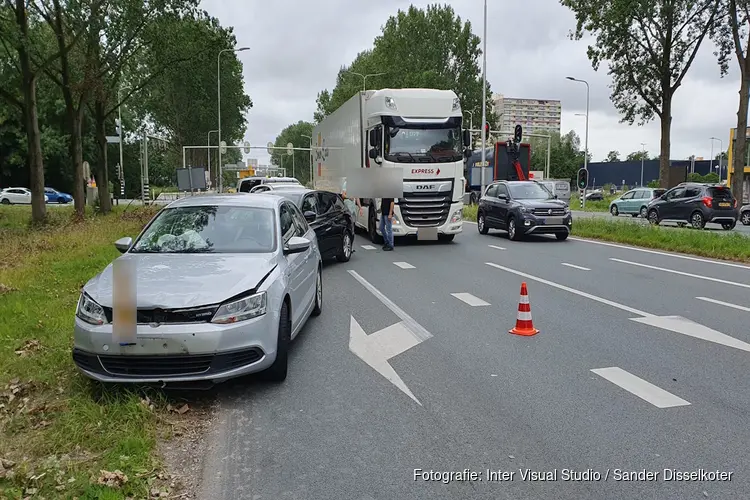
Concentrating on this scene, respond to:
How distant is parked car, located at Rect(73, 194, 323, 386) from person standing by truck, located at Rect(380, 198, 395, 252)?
10.1m

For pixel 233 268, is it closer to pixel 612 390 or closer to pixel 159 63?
pixel 612 390

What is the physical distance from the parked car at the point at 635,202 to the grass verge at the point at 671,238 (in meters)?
14.4

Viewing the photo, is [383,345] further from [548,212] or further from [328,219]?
[548,212]

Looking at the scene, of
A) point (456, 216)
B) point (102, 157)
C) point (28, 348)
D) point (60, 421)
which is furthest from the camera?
point (102, 157)

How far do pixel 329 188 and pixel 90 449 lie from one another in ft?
62.6

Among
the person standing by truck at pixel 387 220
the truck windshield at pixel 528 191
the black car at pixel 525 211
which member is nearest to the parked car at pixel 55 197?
the black car at pixel 525 211

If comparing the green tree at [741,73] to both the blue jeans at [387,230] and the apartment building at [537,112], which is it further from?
the apartment building at [537,112]

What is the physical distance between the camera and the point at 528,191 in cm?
1991

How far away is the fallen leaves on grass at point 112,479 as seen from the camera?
11.9 feet

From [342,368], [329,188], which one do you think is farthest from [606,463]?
[329,188]

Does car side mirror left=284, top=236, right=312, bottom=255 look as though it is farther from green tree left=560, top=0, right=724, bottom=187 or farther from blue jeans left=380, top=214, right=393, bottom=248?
green tree left=560, top=0, right=724, bottom=187

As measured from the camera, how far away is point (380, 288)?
10.7 metres

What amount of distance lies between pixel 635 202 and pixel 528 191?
1824cm

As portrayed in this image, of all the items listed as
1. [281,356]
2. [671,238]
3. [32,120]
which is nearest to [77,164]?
[32,120]
